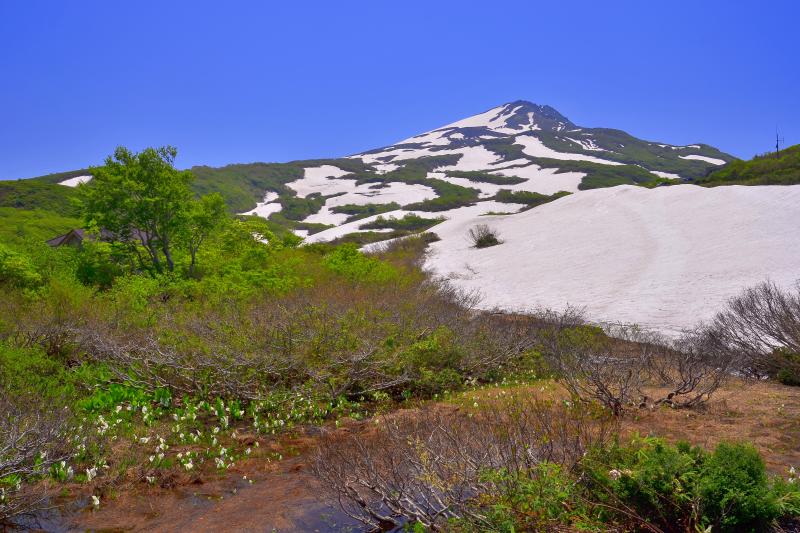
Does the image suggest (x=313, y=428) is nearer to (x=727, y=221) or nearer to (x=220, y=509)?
(x=220, y=509)

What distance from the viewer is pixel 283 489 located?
6.33 metres

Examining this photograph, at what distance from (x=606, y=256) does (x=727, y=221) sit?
6024 mm

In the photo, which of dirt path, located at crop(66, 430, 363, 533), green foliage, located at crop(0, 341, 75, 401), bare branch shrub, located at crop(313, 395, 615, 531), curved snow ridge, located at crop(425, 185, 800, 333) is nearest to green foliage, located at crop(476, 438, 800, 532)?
bare branch shrub, located at crop(313, 395, 615, 531)

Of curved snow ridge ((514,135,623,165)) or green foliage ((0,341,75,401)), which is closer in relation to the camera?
green foliage ((0,341,75,401))

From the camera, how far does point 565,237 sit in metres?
32.8

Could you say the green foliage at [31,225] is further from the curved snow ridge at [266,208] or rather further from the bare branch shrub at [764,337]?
the curved snow ridge at [266,208]

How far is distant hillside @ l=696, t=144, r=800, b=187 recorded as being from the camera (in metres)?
30.9

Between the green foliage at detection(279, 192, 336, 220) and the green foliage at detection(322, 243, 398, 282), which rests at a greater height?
the green foliage at detection(279, 192, 336, 220)

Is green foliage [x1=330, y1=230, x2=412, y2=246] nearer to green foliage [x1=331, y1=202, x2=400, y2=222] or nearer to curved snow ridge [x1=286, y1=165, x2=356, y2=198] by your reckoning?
green foliage [x1=331, y1=202, x2=400, y2=222]

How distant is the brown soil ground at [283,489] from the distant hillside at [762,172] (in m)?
26.7

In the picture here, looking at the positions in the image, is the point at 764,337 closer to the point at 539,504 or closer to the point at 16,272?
the point at 539,504

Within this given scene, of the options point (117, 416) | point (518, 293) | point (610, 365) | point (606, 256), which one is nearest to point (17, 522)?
point (117, 416)

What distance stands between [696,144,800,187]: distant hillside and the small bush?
15.8m

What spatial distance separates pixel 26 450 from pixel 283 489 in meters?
2.80
